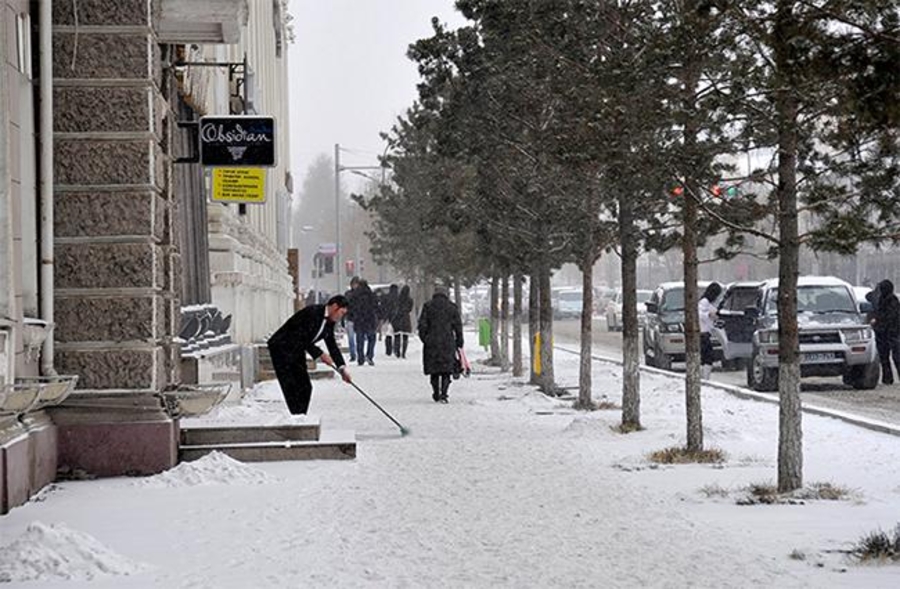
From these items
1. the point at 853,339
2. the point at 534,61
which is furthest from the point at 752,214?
the point at 853,339

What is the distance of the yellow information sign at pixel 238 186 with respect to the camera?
21330mm

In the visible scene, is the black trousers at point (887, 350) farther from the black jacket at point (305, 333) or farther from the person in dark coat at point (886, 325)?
the black jacket at point (305, 333)

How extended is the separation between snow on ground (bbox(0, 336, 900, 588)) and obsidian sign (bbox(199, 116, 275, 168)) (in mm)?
3043

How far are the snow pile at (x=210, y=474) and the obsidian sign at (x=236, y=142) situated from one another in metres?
3.63

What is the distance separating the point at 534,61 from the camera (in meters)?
20.8

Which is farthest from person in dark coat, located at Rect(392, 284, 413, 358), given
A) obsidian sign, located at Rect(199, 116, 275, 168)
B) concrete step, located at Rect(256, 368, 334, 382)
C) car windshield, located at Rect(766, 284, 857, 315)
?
obsidian sign, located at Rect(199, 116, 275, 168)

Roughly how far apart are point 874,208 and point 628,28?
646cm

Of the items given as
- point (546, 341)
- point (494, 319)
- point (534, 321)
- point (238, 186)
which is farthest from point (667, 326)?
point (238, 186)

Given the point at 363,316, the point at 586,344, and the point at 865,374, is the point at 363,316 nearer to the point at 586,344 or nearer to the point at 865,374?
the point at 865,374

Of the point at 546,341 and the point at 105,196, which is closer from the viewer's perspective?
the point at 105,196

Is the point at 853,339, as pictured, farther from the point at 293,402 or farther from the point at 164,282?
the point at 164,282

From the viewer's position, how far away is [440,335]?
24672 mm

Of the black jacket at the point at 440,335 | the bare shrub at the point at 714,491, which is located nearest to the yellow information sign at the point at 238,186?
the black jacket at the point at 440,335

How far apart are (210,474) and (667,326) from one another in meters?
21.3
